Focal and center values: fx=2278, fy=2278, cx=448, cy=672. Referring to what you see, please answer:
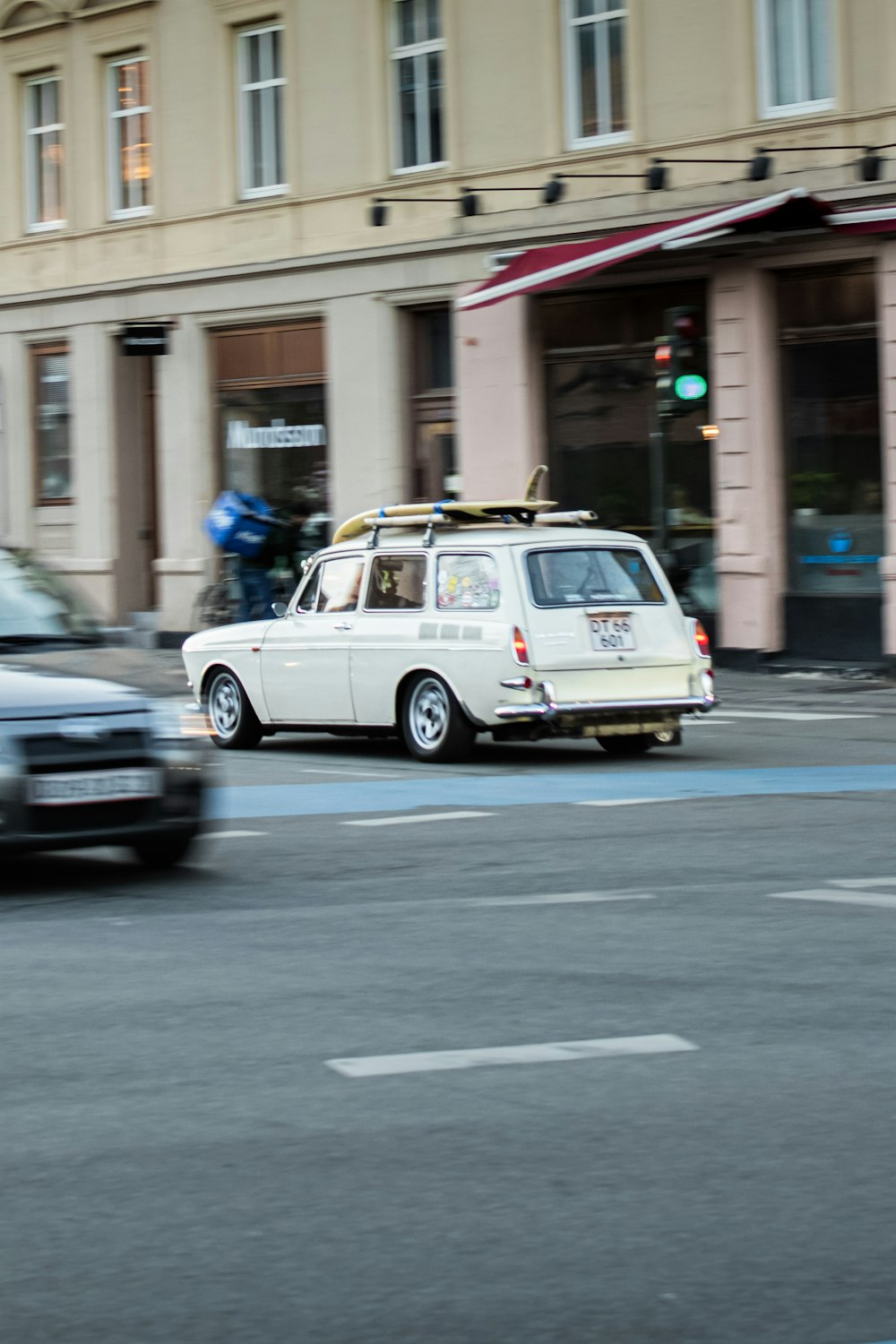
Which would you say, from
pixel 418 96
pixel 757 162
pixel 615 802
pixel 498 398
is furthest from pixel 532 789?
pixel 418 96

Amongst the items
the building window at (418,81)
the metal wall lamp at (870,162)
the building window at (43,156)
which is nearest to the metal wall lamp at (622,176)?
the metal wall lamp at (870,162)

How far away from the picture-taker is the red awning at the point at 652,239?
2066 cm

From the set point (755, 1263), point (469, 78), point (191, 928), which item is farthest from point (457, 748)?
point (469, 78)

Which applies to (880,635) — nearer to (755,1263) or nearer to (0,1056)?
(0,1056)

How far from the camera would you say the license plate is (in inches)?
571

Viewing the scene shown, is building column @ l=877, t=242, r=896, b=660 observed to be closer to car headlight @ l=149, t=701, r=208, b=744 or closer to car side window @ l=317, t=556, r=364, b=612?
car side window @ l=317, t=556, r=364, b=612

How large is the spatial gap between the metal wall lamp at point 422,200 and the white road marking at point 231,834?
14441mm

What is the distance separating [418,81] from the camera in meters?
25.8

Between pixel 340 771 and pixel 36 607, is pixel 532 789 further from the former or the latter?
pixel 36 607

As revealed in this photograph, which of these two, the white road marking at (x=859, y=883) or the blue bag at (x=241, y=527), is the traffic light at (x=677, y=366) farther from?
the white road marking at (x=859, y=883)

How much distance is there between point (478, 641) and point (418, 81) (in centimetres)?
1315

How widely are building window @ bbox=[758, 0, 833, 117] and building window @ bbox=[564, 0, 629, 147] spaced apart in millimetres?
1806

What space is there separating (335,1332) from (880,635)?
18086 millimetres

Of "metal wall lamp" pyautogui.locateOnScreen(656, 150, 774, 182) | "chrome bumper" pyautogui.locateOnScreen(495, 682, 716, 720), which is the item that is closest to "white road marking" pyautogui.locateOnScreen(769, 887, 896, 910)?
"chrome bumper" pyautogui.locateOnScreen(495, 682, 716, 720)
